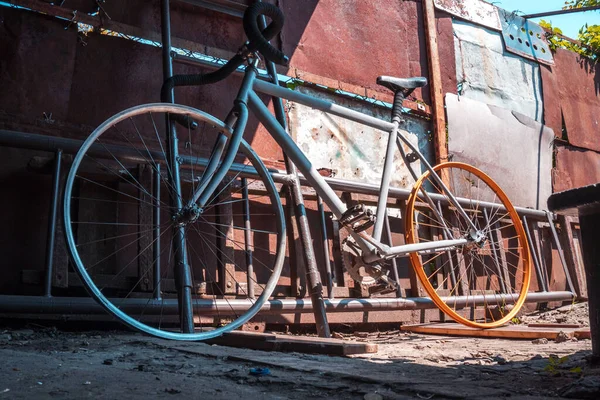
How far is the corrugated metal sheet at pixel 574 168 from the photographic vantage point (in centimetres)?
684

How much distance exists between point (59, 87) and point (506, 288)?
3924mm

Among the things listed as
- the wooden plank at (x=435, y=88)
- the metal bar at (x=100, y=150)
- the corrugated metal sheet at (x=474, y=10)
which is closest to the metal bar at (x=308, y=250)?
the metal bar at (x=100, y=150)

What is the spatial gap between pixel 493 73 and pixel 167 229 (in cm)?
444

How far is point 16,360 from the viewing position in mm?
2072

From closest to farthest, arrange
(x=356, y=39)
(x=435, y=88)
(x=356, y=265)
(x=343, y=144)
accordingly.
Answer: (x=356, y=265)
(x=343, y=144)
(x=356, y=39)
(x=435, y=88)

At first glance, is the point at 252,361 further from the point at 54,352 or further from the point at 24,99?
the point at 24,99

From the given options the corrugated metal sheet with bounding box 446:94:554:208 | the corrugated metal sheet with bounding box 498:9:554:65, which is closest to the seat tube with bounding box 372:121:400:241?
the corrugated metal sheet with bounding box 446:94:554:208

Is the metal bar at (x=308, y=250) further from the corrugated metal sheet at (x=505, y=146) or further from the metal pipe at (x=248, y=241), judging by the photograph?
the corrugated metal sheet at (x=505, y=146)

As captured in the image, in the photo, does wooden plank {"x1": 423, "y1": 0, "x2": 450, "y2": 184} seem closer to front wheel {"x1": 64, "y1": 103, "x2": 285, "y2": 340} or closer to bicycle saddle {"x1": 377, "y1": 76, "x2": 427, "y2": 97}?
bicycle saddle {"x1": 377, "y1": 76, "x2": 427, "y2": 97}

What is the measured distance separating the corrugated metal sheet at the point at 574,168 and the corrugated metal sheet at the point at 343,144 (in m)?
2.14

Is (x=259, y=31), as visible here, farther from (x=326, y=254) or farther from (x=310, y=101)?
(x=326, y=254)

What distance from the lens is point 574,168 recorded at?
7.04 m

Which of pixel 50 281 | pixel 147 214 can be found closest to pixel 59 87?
pixel 147 214

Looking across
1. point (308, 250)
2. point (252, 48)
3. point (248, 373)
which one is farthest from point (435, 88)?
point (248, 373)
